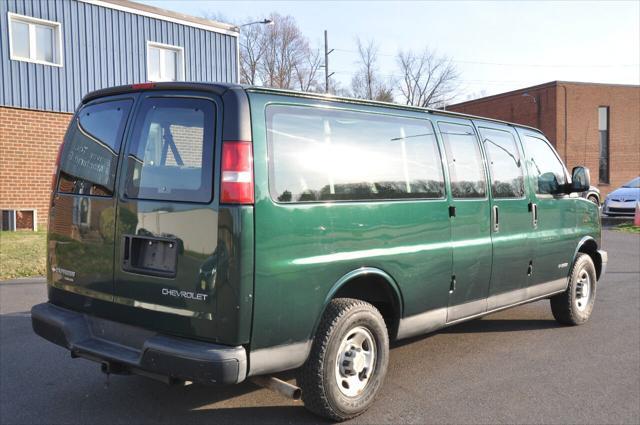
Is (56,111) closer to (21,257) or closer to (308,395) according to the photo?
(21,257)

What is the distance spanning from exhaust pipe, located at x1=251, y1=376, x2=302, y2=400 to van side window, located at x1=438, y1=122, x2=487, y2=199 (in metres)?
2.12

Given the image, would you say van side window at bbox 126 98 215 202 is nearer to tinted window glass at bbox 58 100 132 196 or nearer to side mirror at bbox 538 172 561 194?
tinted window glass at bbox 58 100 132 196

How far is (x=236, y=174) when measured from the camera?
325 cm

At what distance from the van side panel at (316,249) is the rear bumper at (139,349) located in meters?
0.22

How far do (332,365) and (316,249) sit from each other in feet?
2.48

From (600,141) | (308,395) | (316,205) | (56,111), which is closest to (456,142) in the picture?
(316,205)

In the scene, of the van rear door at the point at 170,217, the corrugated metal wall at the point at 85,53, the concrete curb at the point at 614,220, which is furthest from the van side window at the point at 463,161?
the concrete curb at the point at 614,220

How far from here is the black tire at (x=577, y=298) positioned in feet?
20.6

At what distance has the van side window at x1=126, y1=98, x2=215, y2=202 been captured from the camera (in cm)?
334

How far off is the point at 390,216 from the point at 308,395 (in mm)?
1340

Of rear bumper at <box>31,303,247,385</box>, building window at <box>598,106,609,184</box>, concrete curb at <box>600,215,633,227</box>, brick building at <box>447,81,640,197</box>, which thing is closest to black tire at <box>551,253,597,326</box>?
rear bumper at <box>31,303,247,385</box>

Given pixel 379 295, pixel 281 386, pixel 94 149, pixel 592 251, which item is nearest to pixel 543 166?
pixel 592 251

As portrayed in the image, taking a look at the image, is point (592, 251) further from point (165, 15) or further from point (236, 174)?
point (165, 15)

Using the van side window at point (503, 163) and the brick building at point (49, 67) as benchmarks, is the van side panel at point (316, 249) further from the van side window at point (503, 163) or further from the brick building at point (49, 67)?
the brick building at point (49, 67)
